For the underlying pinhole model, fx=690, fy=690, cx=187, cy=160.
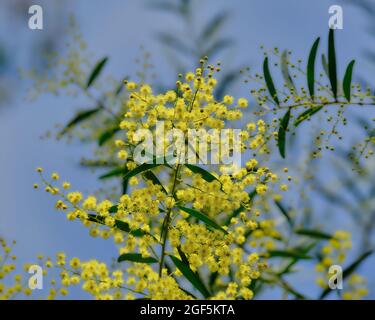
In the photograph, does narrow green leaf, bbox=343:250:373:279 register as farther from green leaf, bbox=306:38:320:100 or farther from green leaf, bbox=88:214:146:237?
green leaf, bbox=88:214:146:237

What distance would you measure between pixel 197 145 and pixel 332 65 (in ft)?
2.54

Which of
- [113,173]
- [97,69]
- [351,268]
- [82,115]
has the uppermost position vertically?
[97,69]

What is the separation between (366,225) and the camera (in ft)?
12.7

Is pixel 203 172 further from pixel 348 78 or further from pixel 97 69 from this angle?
pixel 97 69

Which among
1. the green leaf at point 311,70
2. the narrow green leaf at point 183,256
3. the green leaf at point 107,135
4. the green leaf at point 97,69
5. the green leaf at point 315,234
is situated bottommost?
the narrow green leaf at point 183,256

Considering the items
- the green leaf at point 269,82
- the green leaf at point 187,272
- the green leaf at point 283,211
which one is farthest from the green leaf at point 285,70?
the green leaf at point 187,272

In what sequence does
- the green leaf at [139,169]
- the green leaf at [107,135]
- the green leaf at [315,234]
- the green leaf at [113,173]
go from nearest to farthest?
1. the green leaf at [139,169]
2. the green leaf at [315,234]
3. the green leaf at [113,173]
4. the green leaf at [107,135]

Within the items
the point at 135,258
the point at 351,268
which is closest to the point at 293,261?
the point at 351,268

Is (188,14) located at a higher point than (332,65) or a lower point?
higher

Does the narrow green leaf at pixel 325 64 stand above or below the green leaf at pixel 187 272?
above

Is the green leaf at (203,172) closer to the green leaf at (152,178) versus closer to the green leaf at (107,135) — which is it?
the green leaf at (152,178)
